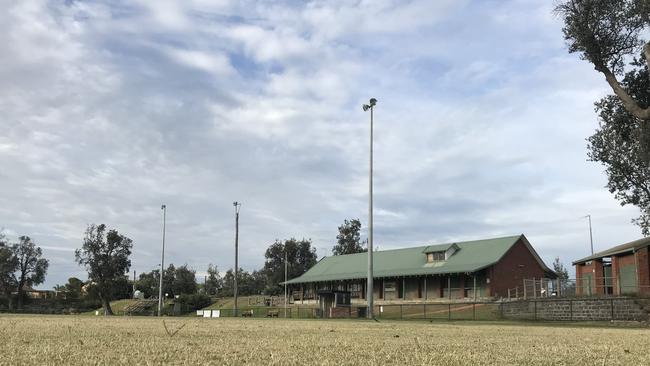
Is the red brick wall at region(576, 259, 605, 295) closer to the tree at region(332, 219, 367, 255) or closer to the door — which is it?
the door

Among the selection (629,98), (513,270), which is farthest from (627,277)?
(629,98)

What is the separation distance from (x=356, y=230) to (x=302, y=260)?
11.2m

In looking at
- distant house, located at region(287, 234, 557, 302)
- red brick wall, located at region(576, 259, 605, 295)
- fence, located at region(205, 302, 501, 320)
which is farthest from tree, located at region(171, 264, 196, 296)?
red brick wall, located at region(576, 259, 605, 295)

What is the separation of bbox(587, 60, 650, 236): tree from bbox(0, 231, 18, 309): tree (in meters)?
92.3

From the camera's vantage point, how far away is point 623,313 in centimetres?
3569

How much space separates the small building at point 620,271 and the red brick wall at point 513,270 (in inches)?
331

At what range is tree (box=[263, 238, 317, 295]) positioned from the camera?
104 meters

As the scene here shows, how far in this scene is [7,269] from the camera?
97.6 m

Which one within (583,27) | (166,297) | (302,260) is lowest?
(166,297)

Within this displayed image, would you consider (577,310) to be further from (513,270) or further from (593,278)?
(513,270)

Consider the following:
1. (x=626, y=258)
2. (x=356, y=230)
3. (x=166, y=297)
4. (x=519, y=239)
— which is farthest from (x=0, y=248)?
(x=626, y=258)

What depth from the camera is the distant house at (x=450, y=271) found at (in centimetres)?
5842

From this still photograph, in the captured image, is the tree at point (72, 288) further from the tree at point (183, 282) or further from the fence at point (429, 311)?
the fence at point (429, 311)

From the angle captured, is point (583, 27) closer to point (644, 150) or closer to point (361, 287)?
point (644, 150)
